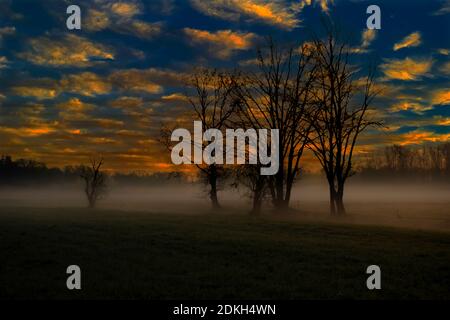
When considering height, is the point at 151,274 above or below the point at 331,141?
below

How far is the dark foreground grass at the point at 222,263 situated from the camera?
1377 cm

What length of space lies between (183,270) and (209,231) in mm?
12102

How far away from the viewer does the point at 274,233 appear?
2828 cm

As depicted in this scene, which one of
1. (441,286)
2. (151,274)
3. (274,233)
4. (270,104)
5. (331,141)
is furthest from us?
(270,104)

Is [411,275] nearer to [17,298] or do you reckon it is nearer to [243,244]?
[243,244]

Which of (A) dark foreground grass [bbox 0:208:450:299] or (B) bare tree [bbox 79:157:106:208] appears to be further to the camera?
(B) bare tree [bbox 79:157:106:208]

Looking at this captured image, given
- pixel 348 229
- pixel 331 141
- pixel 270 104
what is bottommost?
pixel 348 229

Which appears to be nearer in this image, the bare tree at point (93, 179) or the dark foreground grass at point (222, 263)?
the dark foreground grass at point (222, 263)

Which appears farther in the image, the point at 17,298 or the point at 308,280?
the point at 308,280

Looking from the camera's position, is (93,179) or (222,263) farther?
(93,179)

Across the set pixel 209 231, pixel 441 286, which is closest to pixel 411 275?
pixel 441 286

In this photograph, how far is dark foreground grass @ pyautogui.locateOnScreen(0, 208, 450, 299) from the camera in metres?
13.8

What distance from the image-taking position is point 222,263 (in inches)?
706
